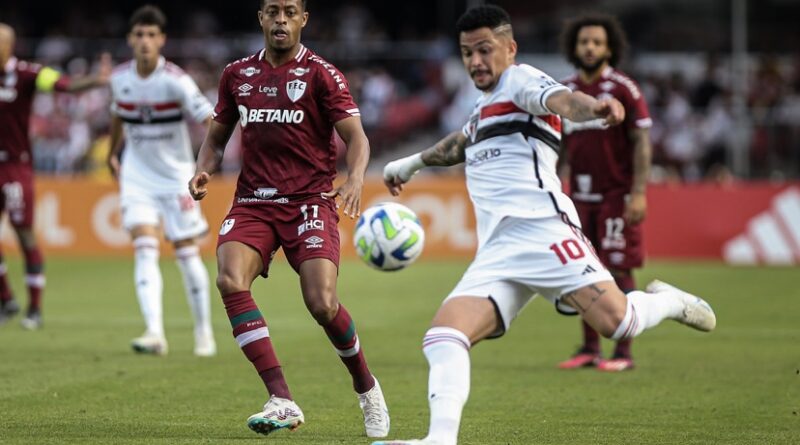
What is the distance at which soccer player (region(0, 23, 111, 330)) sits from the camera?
43.9 ft

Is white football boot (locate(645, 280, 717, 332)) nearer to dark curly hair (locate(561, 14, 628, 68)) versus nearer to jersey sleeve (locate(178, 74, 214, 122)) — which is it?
dark curly hair (locate(561, 14, 628, 68))

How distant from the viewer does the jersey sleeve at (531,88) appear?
668 cm

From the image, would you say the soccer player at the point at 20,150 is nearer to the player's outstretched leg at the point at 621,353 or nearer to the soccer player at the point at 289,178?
the player's outstretched leg at the point at 621,353

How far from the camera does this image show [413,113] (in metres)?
29.2

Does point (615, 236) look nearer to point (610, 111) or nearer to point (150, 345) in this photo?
point (150, 345)

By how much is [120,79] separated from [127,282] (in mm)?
7569

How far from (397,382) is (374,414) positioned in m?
2.35

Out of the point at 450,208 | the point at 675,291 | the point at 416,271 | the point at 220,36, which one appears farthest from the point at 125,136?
the point at 220,36

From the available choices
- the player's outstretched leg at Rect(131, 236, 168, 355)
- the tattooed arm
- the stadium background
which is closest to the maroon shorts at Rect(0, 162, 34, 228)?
the stadium background

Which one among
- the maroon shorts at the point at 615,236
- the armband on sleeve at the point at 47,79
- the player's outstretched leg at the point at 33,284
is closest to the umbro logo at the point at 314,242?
the maroon shorts at the point at 615,236

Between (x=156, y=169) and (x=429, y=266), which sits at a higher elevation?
(x=156, y=169)

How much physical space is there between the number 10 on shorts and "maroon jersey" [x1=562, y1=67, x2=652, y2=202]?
4007mm

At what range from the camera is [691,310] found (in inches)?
290

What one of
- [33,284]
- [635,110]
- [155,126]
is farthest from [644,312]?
[33,284]
